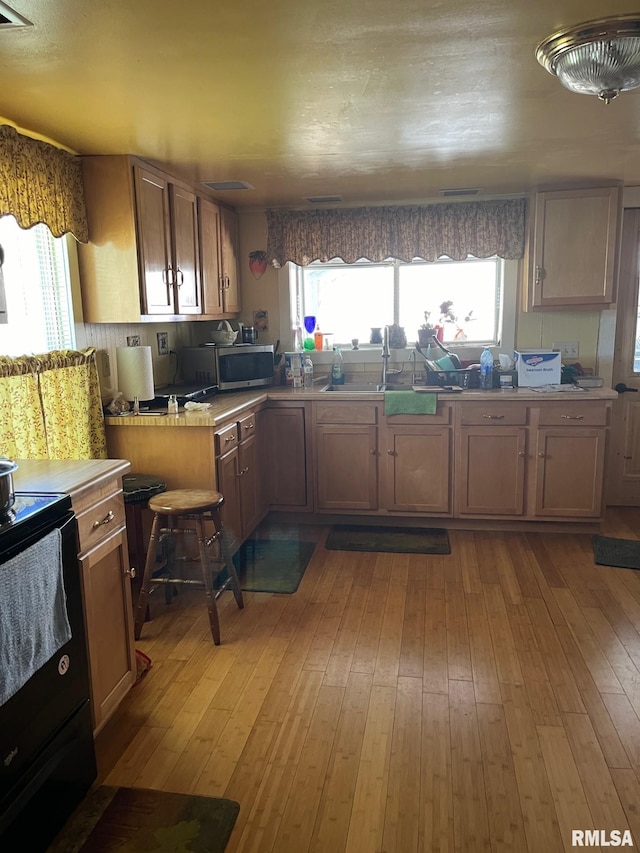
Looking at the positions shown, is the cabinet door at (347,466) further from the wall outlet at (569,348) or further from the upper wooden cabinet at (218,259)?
the wall outlet at (569,348)

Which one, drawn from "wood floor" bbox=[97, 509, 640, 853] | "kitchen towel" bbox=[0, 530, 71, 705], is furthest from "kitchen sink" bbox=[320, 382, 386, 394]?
"kitchen towel" bbox=[0, 530, 71, 705]

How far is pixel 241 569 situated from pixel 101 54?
2.53 m

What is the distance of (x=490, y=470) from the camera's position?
393 centimetres

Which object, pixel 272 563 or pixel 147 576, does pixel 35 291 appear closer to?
pixel 147 576

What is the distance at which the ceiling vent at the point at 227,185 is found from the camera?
3649mm

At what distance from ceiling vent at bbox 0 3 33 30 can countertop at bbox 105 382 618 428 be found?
180cm

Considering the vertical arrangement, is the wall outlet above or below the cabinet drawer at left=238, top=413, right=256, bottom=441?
above

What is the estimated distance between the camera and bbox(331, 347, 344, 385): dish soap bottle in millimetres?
4504

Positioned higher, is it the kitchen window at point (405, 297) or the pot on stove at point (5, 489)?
the kitchen window at point (405, 297)

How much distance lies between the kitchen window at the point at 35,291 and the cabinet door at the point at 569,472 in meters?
2.80

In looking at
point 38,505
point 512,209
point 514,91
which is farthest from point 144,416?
point 512,209

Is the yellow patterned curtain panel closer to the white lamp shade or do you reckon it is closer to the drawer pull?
the white lamp shade

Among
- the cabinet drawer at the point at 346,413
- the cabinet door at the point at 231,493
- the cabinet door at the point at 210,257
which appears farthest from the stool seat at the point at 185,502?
the cabinet door at the point at 210,257

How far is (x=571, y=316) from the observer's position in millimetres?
4305
